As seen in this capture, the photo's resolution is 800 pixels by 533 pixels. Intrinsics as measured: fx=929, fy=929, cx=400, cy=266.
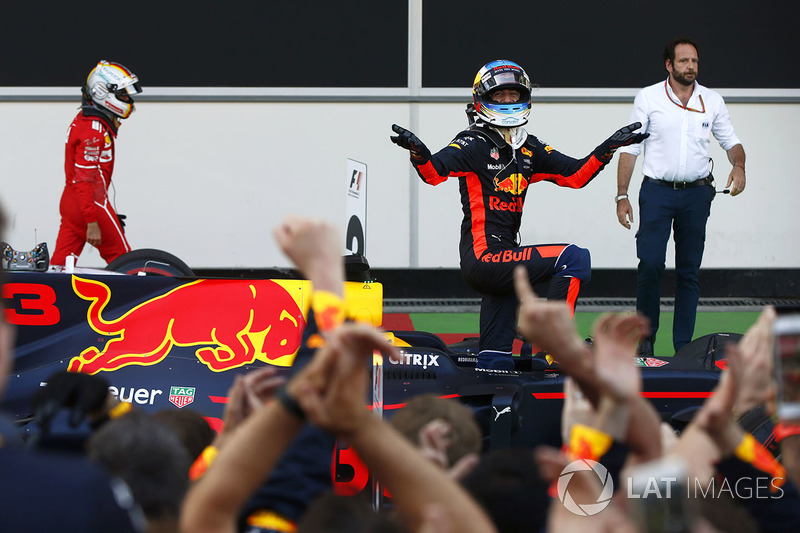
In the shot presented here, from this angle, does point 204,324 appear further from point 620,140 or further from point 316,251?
point 316,251

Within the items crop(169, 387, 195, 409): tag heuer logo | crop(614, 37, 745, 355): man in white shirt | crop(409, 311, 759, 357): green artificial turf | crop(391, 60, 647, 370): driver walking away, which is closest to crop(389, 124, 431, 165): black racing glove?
crop(391, 60, 647, 370): driver walking away

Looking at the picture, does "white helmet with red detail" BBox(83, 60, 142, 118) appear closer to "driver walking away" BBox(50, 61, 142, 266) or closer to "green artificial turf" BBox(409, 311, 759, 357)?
"driver walking away" BBox(50, 61, 142, 266)

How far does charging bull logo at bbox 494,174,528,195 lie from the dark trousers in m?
1.11

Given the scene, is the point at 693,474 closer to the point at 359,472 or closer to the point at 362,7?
the point at 359,472

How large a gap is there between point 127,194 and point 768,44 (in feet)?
21.8

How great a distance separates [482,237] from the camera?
4762mm

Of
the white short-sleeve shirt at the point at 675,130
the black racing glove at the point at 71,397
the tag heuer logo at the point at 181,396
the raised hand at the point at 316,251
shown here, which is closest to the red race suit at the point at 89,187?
the tag heuer logo at the point at 181,396

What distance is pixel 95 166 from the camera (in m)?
6.57

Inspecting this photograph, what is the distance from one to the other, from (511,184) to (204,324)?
69.2 inches

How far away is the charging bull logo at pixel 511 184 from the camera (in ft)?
15.7

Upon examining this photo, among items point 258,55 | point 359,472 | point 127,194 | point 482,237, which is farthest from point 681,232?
point 127,194

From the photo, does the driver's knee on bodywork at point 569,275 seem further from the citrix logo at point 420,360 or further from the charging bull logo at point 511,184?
the citrix logo at point 420,360

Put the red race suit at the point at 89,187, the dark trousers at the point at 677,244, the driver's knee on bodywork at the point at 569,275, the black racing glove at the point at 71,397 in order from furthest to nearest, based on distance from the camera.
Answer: the red race suit at the point at 89,187 < the dark trousers at the point at 677,244 < the driver's knee on bodywork at the point at 569,275 < the black racing glove at the point at 71,397

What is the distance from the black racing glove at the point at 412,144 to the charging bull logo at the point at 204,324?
93cm
